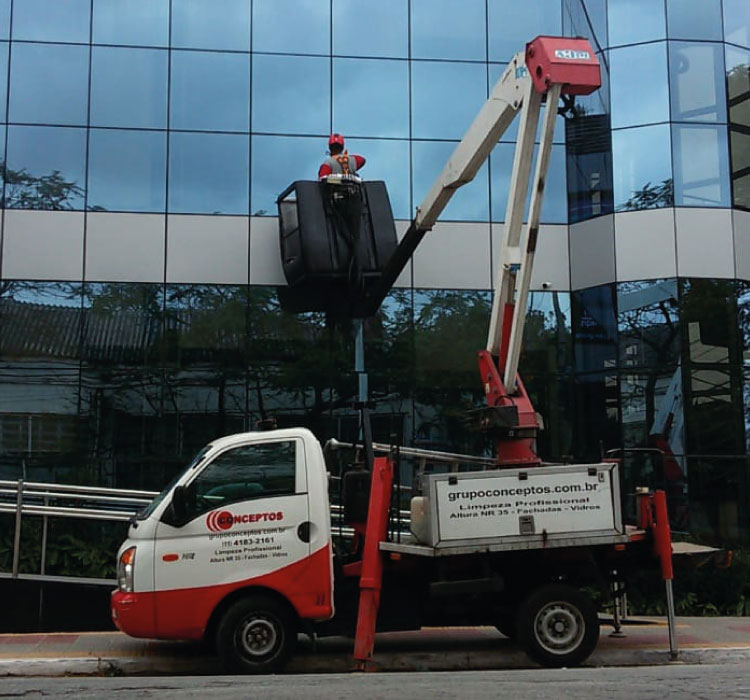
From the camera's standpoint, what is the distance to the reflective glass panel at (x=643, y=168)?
1767cm

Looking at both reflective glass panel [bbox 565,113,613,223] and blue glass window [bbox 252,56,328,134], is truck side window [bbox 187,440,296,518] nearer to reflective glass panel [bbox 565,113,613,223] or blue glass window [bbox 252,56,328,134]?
blue glass window [bbox 252,56,328,134]

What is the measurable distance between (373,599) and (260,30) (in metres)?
12.1

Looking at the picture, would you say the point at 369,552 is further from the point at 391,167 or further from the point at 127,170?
the point at 127,170

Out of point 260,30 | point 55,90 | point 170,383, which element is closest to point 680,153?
point 260,30

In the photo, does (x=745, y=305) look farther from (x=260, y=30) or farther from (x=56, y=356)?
(x=56, y=356)

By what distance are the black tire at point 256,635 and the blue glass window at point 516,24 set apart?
12.5 meters

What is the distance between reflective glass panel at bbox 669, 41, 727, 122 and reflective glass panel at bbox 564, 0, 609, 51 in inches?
50.2

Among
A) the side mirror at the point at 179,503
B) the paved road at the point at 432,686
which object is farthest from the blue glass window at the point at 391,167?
the paved road at the point at 432,686

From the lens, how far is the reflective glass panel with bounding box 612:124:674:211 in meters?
17.7

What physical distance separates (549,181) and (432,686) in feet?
39.7

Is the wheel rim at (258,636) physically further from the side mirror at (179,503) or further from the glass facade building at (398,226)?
the glass facade building at (398,226)

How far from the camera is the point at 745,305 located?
1761 centimetres

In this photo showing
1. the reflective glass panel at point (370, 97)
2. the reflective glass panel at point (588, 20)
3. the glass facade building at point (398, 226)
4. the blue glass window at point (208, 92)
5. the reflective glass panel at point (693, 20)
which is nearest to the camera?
the glass facade building at point (398, 226)

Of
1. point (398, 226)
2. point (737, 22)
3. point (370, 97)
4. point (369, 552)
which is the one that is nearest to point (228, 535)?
point (369, 552)
